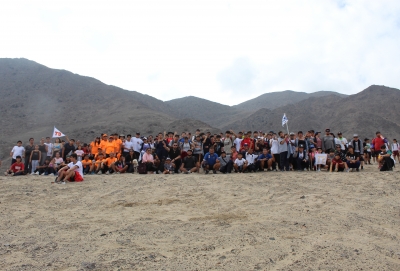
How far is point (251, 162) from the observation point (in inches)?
485

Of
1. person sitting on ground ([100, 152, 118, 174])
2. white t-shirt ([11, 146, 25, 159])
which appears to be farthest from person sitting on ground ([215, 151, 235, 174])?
white t-shirt ([11, 146, 25, 159])

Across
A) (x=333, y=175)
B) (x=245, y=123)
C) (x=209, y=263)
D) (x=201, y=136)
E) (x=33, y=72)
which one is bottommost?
(x=209, y=263)

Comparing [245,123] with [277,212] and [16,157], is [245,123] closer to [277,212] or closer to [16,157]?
[16,157]

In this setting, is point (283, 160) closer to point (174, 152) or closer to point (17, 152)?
point (174, 152)

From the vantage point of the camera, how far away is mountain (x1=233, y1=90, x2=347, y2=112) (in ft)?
282

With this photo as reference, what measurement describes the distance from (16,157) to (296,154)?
10.3m

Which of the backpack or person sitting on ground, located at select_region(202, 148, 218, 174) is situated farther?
the backpack

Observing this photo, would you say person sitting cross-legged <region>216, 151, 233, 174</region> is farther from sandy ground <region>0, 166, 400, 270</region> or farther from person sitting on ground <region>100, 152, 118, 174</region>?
person sitting on ground <region>100, 152, 118, 174</region>

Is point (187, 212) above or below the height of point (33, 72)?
below

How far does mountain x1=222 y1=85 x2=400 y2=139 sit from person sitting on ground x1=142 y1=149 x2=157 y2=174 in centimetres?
3296

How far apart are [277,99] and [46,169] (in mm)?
82433

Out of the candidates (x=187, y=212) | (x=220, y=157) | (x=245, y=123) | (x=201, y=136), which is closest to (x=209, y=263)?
(x=187, y=212)

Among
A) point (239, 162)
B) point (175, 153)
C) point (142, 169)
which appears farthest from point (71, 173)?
point (239, 162)

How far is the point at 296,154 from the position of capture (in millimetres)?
12273
